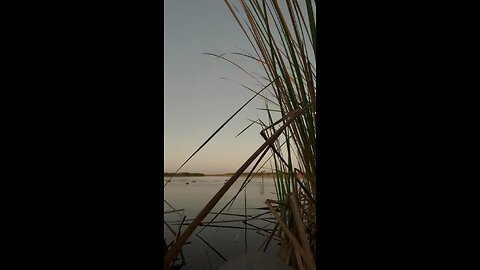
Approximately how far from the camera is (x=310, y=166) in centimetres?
63
